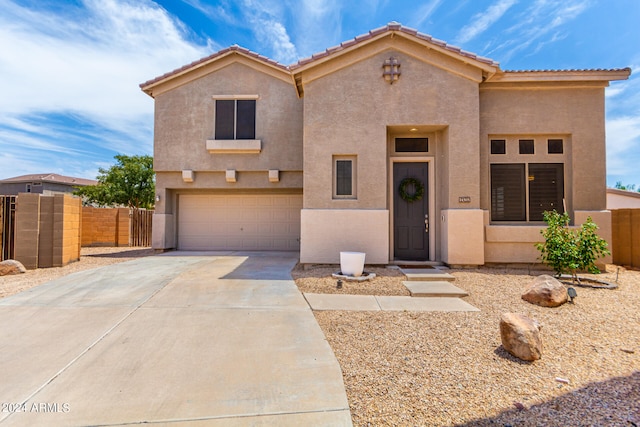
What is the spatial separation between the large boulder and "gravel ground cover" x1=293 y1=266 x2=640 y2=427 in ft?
0.44

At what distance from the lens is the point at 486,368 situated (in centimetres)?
314

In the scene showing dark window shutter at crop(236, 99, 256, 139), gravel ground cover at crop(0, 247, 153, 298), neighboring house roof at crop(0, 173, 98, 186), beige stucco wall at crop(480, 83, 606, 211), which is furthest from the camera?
neighboring house roof at crop(0, 173, 98, 186)

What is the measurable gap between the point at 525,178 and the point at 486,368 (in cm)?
703

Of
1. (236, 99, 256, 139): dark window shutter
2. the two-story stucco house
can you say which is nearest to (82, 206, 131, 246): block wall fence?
(236, 99, 256, 139): dark window shutter

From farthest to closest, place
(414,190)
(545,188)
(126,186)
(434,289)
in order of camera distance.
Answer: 1. (126,186)
2. (414,190)
3. (545,188)
4. (434,289)

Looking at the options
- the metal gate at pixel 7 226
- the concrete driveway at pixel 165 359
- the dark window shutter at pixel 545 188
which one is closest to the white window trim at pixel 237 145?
the metal gate at pixel 7 226

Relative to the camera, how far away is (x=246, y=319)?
4.49 meters

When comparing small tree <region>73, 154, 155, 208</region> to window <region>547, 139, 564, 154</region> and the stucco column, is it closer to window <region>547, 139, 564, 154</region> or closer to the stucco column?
the stucco column

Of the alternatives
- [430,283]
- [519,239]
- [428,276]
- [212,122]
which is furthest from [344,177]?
[212,122]

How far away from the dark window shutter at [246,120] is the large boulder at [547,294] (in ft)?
30.7

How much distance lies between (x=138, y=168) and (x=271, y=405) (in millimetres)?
31402

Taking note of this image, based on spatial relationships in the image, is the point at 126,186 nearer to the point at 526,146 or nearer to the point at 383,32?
the point at 383,32

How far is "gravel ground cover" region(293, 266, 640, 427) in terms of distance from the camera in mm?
2477

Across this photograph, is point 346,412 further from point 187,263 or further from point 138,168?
point 138,168
